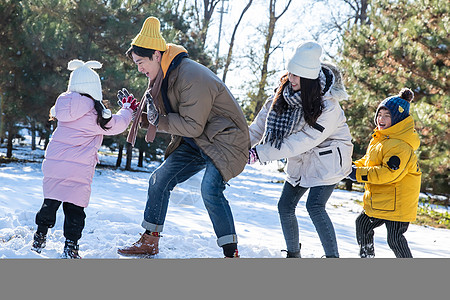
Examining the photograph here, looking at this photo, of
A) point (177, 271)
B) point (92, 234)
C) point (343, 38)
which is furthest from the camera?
point (343, 38)

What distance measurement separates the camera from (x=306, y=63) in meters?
3.08

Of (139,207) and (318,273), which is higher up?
(318,273)

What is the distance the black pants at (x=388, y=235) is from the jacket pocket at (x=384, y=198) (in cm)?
11

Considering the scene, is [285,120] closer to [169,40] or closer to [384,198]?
[384,198]

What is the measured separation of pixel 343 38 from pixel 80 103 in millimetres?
7959

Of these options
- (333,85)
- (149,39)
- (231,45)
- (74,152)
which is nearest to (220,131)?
(149,39)

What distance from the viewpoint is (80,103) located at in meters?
3.07

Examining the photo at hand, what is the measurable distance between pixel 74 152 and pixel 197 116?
87 cm

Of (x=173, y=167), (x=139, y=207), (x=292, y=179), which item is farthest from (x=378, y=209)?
(x=139, y=207)

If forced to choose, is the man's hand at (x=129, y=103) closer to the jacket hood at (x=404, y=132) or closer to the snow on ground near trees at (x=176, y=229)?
the snow on ground near trees at (x=176, y=229)

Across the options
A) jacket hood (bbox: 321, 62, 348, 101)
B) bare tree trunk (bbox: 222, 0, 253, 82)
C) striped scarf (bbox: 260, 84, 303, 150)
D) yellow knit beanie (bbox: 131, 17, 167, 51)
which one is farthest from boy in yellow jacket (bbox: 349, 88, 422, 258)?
bare tree trunk (bbox: 222, 0, 253, 82)

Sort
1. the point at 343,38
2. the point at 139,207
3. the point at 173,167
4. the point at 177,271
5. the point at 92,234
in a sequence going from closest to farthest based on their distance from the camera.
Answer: the point at 177,271
the point at 173,167
the point at 92,234
the point at 139,207
the point at 343,38

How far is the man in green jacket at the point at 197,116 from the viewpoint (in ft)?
9.39

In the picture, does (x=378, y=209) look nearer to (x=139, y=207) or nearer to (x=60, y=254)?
(x=60, y=254)
